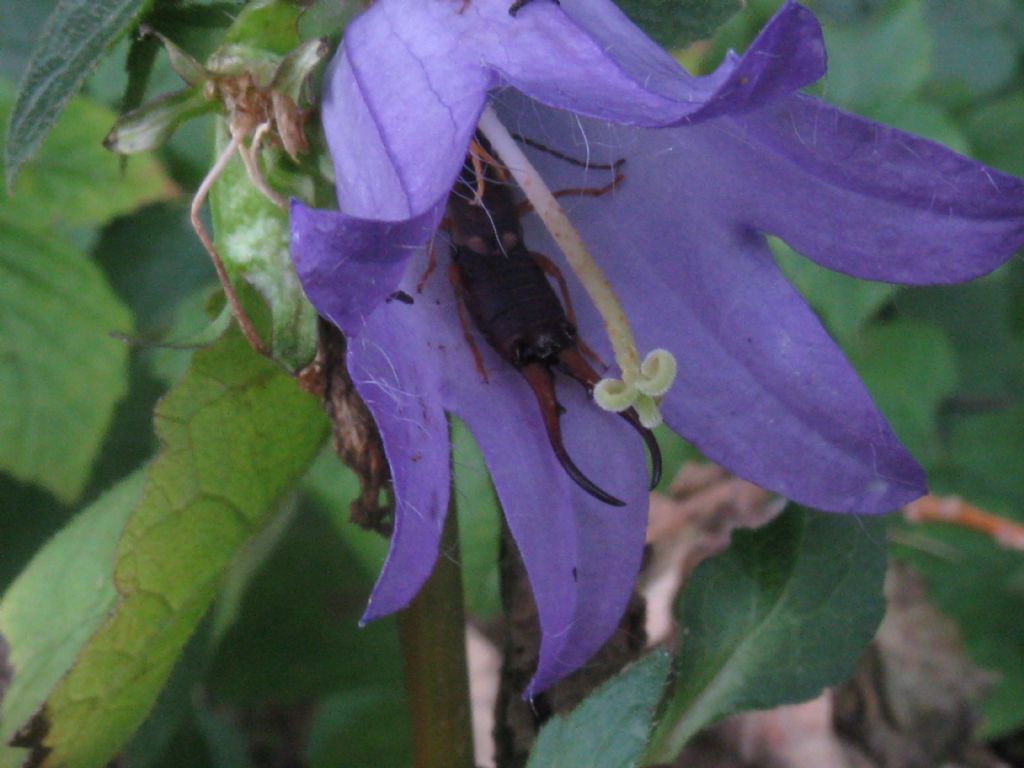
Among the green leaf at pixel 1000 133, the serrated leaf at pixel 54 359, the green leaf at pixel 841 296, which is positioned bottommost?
the green leaf at pixel 1000 133

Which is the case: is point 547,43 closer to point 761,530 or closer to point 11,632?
point 761,530

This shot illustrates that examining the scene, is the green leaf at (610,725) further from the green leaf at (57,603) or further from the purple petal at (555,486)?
the green leaf at (57,603)

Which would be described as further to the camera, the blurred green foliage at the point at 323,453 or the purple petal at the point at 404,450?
the blurred green foliage at the point at 323,453

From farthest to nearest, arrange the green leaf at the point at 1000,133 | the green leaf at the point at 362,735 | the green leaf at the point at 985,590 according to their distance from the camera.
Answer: the green leaf at the point at 1000,133 < the green leaf at the point at 985,590 < the green leaf at the point at 362,735

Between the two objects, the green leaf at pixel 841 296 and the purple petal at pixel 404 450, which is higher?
the purple petal at pixel 404 450

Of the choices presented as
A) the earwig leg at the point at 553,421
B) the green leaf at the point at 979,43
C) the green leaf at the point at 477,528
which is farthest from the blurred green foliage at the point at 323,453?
the green leaf at the point at 979,43

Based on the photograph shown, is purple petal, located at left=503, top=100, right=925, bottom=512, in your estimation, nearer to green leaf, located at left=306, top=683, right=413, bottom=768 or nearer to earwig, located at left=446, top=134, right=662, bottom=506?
earwig, located at left=446, top=134, right=662, bottom=506
